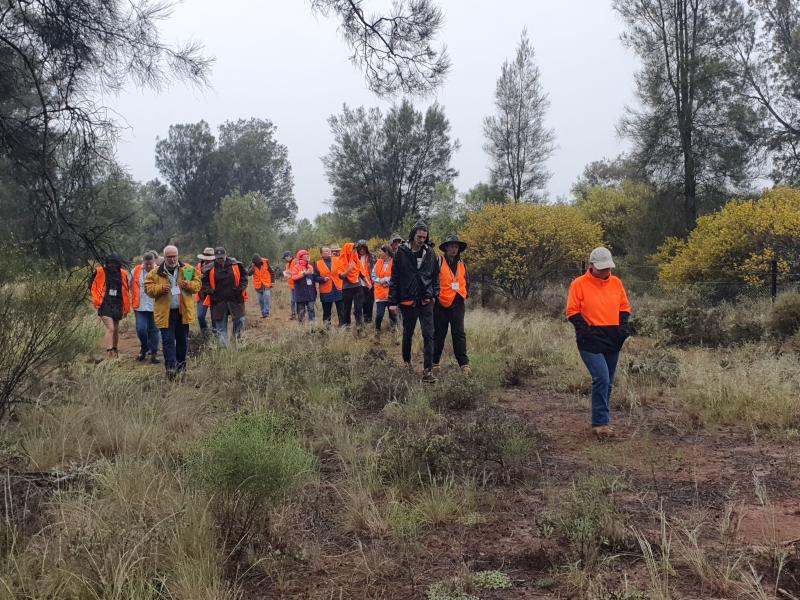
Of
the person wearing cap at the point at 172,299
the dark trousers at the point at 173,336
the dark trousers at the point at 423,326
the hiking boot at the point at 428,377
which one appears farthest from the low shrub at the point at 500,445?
the dark trousers at the point at 173,336

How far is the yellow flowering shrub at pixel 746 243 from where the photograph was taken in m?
15.6

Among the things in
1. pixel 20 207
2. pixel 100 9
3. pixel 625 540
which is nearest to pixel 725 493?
pixel 625 540

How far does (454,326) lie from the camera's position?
26.8 feet

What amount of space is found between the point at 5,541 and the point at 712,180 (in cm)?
2506

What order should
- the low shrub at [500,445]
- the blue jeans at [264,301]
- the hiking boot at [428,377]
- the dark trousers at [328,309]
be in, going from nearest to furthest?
the low shrub at [500,445], the hiking boot at [428,377], the dark trousers at [328,309], the blue jeans at [264,301]

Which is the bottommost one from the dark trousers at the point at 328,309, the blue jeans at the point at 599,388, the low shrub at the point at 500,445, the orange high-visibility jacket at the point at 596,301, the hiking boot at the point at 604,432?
the hiking boot at the point at 604,432

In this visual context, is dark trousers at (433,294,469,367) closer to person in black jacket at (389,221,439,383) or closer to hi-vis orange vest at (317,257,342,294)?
person in black jacket at (389,221,439,383)

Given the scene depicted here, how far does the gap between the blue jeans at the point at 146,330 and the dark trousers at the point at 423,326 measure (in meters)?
3.98

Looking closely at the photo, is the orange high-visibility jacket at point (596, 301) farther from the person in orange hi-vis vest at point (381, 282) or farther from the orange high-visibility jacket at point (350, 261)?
the orange high-visibility jacket at point (350, 261)

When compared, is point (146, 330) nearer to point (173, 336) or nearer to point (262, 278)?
point (173, 336)

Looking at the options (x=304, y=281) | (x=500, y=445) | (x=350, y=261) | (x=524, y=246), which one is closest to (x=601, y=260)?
(x=500, y=445)

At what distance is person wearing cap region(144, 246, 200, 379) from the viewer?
7695mm

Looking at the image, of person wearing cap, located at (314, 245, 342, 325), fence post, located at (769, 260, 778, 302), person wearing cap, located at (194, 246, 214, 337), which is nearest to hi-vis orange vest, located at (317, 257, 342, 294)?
person wearing cap, located at (314, 245, 342, 325)

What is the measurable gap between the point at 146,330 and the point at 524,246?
37.7 ft
